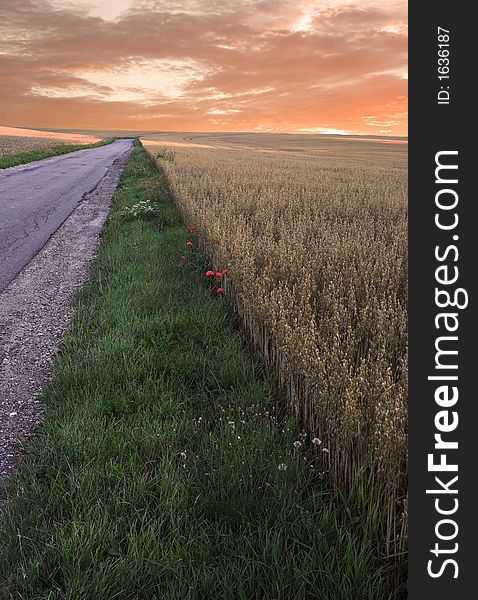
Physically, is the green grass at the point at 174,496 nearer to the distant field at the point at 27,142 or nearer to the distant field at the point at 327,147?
the distant field at the point at 27,142

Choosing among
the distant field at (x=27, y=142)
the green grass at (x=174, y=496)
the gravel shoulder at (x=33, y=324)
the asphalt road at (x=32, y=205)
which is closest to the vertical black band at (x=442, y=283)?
the green grass at (x=174, y=496)

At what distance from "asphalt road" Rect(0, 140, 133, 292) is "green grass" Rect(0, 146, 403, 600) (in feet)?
13.3

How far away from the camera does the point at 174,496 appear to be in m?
2.43

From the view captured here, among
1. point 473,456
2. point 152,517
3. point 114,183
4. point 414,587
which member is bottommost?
point 152,517

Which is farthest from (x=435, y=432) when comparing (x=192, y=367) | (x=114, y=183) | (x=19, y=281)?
(x=114, y=183)

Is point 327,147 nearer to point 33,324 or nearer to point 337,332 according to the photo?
point 33,324

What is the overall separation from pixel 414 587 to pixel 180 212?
998cm

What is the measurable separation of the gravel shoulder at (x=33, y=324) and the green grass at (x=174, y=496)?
0.18m

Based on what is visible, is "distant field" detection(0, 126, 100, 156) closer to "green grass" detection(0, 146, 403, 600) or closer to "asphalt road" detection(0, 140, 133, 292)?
"asphalt road" detection(0, 140, 133, 292)

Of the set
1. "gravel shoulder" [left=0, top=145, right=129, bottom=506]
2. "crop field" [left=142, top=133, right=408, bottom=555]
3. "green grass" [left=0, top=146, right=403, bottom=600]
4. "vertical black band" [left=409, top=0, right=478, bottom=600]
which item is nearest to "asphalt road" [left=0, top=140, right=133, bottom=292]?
"gravel shoulder" [left=0, top=145, right=129, bottom=506]

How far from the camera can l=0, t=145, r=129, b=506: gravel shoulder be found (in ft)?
11.5

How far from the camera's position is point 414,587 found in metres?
1.24

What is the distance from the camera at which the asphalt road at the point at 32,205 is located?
27.9 feet

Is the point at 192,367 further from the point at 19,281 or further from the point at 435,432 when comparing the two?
the point at 19,281
